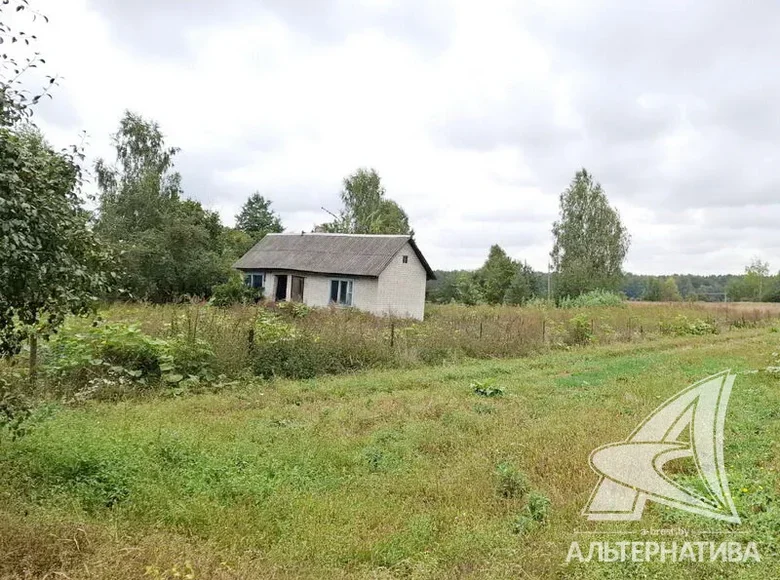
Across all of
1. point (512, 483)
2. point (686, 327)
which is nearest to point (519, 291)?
point (686, 327)

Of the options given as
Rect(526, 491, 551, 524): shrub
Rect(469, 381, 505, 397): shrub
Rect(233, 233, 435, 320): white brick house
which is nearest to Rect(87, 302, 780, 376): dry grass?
Rect(469, 381, 505, 397): shrub

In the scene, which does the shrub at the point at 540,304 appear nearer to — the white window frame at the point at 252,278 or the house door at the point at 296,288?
the house door at the point at 296,288

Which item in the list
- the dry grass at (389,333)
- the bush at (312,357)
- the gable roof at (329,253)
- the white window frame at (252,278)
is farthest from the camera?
the white window frame at (252,278)

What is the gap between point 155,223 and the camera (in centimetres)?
2838

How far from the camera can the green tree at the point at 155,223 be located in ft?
82.9

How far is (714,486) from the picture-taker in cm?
502

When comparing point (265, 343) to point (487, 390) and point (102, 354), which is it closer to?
point (102, 354)

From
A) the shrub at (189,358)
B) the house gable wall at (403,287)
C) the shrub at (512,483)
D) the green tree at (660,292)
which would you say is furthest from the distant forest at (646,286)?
the shrub at (512,483)

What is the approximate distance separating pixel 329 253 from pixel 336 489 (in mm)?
23132

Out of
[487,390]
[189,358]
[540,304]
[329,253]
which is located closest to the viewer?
[487,390]

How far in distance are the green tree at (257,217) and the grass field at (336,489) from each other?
161 ft

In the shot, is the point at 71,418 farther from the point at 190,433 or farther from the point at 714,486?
the point at 714,486

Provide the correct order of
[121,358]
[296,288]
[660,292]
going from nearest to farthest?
[121,358], [296,288], [660,292]

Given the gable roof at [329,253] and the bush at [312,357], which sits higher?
the gable roof at [329,253]
